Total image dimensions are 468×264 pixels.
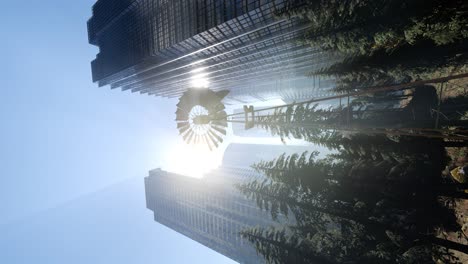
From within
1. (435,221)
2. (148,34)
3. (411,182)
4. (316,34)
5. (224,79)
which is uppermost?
(148,34)

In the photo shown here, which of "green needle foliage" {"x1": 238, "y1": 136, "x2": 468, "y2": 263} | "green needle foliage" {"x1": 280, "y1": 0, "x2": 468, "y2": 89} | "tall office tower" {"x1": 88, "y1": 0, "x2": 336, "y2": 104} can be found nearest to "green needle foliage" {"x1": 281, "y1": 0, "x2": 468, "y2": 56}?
"green needle foliage" {"x1": 280, "y1": 0, "x2": 468, "y2": 89}

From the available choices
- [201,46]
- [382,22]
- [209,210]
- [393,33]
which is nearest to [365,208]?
[393,33]

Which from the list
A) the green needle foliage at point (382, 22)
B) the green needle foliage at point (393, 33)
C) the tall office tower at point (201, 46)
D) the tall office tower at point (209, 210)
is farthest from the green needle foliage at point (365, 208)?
the tall office tower at point (209, 210)

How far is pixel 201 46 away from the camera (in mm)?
53062

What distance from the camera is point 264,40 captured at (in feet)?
161

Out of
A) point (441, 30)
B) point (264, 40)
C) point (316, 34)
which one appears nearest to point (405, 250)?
point (441, 30)

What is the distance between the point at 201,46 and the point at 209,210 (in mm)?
73539

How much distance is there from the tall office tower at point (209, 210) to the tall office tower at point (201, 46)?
41247mm

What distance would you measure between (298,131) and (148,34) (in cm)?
5838

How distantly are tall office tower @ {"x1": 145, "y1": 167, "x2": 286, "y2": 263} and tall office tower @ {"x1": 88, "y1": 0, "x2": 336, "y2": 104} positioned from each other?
135 ft

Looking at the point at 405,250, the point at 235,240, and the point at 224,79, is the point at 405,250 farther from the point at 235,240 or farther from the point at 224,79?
the point at 235,240

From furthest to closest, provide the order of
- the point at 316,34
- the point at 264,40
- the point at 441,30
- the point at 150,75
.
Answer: the point at 150,75 → the point at 264,40 → the point at 316,34 → the point at 441,30

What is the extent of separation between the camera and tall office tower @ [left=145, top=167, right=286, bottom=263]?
91938 millimetres

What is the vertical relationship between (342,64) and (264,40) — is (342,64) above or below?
below
